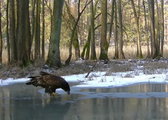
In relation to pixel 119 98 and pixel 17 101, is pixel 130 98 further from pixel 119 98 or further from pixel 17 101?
pixel 17 101

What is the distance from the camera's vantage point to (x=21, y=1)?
18.3 meters

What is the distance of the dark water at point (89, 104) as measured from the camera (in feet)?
22.7

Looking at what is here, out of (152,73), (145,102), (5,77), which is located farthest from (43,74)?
(152,73)

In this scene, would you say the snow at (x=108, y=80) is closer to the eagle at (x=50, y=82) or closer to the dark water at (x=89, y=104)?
the dark water at (x=89, y=104)

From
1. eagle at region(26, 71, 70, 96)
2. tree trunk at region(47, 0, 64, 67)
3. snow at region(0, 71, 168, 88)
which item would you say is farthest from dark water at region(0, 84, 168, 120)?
tree trunk at region(47, 0, 64, 67)

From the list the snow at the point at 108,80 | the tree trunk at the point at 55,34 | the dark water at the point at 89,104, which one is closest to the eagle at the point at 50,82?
the dark water at the point at 89,104

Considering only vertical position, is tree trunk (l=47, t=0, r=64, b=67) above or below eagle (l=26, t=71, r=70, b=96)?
above

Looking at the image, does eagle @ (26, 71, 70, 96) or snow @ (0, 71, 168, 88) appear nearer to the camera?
eagle @ (26, 71, 70, 96)

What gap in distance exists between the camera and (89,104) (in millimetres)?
8102

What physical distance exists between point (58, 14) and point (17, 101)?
29.0 ft

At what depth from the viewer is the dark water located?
691 centimetres

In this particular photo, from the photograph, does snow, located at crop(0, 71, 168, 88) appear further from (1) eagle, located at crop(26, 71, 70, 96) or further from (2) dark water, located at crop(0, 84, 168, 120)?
(1) eagle, located at crop(26, 71, 70, 96)

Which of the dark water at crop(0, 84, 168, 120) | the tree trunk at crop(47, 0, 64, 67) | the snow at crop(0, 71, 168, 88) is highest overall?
the tree trunk at crop(47, 0, 64, 67)

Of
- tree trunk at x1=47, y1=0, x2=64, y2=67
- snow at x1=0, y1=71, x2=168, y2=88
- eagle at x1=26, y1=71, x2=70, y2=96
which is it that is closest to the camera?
eagle at x1=26, y1=71, x2=70, y2=96
